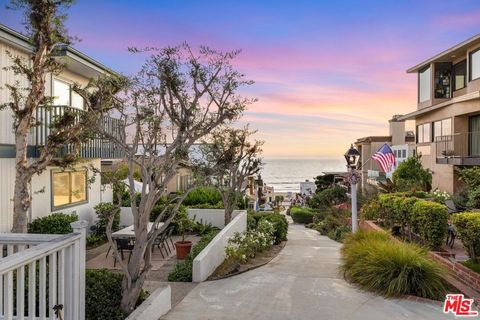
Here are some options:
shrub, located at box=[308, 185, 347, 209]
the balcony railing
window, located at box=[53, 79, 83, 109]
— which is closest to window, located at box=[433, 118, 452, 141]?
shrub, located at box=[308, 185, 347, 209]

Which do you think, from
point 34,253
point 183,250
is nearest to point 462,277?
point 183,250

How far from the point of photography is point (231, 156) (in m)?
14.2

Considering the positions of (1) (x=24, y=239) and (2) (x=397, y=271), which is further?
(2) (x=397, y=271)

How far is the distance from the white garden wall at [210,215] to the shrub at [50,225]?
18.0ft

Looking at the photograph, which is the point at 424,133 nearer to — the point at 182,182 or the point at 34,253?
the point at 182,182

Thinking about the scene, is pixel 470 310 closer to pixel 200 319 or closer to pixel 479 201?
pixel 200 319

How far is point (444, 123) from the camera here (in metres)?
23.4

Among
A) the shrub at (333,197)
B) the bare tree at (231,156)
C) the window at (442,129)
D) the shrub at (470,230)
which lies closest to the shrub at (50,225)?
the bare tree at (231,156)

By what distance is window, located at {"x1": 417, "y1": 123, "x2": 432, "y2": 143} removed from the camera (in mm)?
25883

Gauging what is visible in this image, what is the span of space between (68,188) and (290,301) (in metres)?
9.29

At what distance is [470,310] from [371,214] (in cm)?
901

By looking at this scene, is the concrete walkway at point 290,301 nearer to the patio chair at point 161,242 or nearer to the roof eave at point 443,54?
the patio chair at point 161,242

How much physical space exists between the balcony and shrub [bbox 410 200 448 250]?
1166 cm

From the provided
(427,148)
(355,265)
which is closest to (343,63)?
(427,148)
